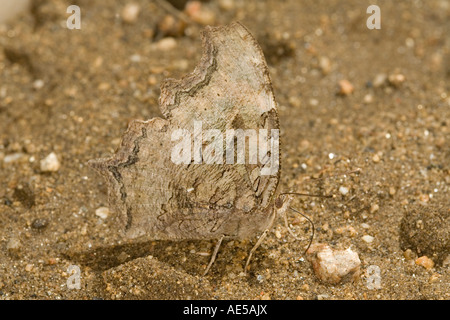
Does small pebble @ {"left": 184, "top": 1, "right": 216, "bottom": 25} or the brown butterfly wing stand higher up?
small pebble @ {"left": 184, "top": 1, "right": 216, "bottom": 25}

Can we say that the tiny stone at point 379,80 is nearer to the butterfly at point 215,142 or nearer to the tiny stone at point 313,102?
A: the tiny stone at point 313,102

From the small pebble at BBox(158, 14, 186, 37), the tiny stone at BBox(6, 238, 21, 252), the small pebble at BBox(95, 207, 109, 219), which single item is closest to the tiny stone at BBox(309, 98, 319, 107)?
the small pebble at BBox(158, 14, 186, 37)

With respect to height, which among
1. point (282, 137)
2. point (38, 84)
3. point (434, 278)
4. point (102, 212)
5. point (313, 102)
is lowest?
point (434, 278)

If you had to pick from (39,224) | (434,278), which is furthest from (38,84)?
(434,278)

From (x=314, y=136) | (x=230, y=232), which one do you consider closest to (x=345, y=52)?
(x=314, y=136)

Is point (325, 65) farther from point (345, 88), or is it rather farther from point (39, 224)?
point (39, 224)

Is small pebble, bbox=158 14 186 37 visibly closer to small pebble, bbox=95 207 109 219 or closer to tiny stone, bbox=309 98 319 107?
tiny stone, bbox=309 98 319 107

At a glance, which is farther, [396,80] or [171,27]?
[171,27]
